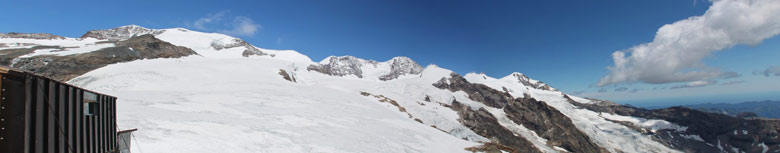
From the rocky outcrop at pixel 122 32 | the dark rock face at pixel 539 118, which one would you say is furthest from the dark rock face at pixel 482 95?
the rocky outcrop at pixel 122 32

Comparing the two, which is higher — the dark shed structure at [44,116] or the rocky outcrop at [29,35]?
the rocky outcrop at [29,35]

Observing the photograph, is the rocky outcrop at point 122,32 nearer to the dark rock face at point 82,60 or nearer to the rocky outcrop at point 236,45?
the rocky outcrop at point 236,45

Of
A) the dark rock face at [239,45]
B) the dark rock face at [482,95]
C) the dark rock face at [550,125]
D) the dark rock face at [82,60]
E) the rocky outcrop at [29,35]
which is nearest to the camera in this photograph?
the dark rock face at [82,60]

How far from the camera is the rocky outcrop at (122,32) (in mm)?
130913

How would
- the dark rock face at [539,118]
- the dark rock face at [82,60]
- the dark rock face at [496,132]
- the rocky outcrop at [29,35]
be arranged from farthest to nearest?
the dark rock face at [539,118] < the dark rock face at [496,132] < the rocky outcrop at [29,35] < the dark rock face at [82,60]

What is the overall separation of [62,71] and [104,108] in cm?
4044

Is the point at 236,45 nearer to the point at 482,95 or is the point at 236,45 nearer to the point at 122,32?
the point at 122,32

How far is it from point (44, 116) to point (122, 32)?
181 m

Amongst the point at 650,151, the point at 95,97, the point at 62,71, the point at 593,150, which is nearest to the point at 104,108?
the point at 95,97

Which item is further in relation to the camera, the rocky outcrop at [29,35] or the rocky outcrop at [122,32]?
the rocky outcrop at [122,32]

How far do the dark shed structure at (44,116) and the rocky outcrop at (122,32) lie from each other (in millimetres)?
156738

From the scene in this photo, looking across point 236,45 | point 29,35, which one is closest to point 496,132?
point 236,45

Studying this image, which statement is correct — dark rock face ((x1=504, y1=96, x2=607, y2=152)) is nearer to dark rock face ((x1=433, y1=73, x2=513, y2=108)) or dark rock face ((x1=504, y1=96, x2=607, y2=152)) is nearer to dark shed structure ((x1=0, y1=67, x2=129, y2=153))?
dark rock face ((x1=433, y1=73, x2=513, y2=108))

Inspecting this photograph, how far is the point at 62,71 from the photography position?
38.2 metres
